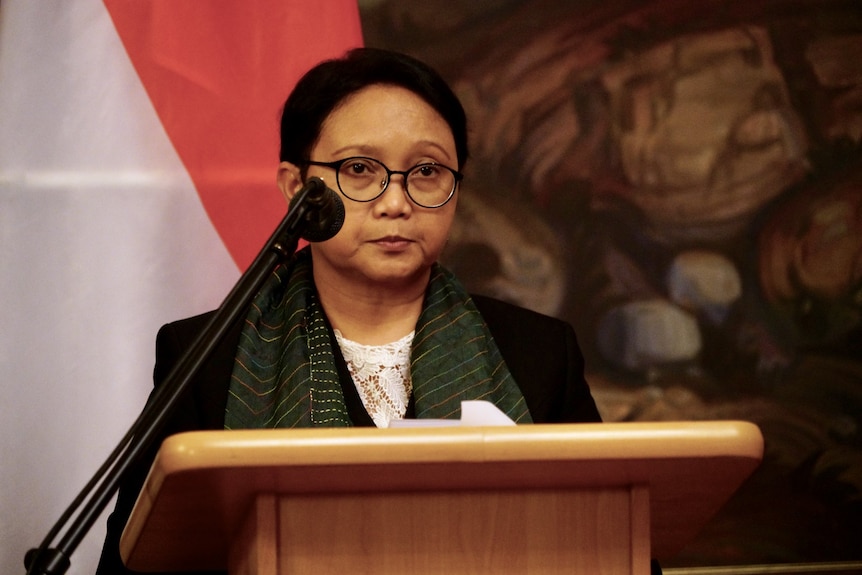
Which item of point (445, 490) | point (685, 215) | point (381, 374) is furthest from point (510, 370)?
point (445, 490)

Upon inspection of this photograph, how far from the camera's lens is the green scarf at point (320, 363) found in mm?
1937

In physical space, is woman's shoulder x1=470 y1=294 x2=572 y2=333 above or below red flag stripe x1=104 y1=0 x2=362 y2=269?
below

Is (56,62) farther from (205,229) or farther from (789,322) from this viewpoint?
(789,322)

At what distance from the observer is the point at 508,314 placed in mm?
2320

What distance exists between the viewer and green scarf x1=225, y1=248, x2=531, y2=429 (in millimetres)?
1937

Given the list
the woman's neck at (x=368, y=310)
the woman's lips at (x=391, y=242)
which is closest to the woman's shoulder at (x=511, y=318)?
the woman's neck at (x=368, y=310)

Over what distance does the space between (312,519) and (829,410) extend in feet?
6.40

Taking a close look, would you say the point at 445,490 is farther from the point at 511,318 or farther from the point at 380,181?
the point at 511,318

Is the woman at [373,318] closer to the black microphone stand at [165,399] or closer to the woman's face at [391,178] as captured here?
the woman's face at [391,178]

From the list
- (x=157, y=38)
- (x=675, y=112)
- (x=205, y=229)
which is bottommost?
(x=205, y=229)

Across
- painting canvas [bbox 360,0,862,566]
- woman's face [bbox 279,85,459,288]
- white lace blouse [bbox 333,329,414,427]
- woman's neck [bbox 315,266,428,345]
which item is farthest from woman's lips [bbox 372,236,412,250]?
painting canvas [bbox 360,0,862,566]

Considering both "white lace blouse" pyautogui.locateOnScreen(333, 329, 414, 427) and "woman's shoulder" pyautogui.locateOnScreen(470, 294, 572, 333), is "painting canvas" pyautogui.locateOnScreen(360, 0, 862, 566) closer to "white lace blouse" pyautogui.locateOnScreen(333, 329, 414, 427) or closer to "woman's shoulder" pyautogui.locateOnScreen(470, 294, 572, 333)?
"woman's shoulder" pyautogui.locateOnScreen(470, 294, 572, 333)

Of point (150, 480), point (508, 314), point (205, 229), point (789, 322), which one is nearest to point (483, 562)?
point (150, 480)

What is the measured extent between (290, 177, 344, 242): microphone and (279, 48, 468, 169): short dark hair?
31.0 inches
